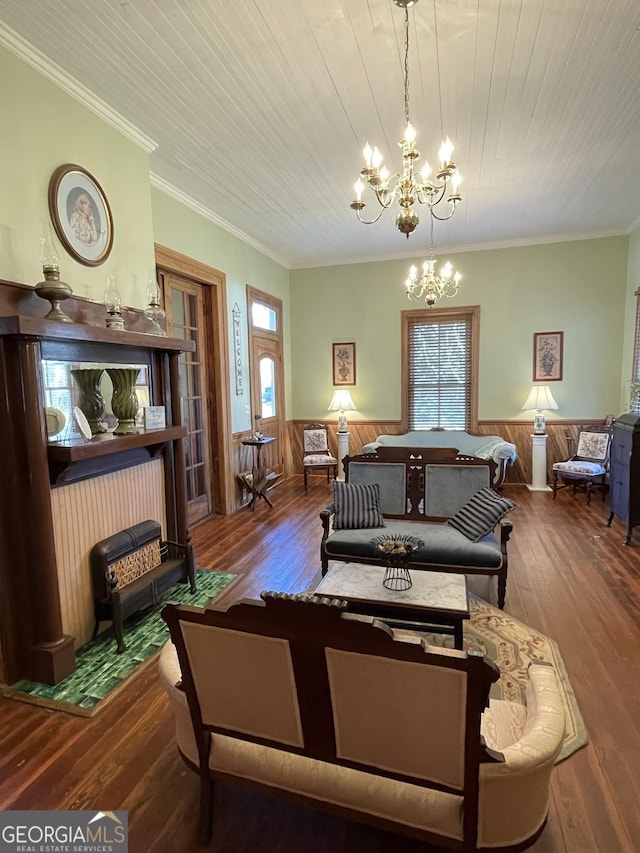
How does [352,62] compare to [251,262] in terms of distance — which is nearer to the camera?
[352,62]

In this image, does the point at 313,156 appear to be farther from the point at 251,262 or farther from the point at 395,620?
the point at 395,620

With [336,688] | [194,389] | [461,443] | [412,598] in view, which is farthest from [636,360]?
[336,688]

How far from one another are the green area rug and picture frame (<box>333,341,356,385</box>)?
186 inches

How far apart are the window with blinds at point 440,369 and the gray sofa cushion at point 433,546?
3700mm

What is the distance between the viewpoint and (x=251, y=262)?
5934 millimetres

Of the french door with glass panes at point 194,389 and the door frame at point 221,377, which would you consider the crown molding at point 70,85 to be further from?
the door frame at point 221,377

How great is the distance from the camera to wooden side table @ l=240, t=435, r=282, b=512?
554 cm

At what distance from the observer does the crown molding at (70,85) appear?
91.4 inches

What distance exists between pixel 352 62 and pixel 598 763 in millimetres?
3714

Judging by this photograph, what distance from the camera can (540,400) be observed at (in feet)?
20.0

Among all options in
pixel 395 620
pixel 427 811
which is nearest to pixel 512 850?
pixel 427 811

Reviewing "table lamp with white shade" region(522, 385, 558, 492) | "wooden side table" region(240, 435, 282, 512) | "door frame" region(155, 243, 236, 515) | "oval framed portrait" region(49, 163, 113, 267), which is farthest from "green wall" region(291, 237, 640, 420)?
"oval framed portrait" region(49, 163, 113, 267)

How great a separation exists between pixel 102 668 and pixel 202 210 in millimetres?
4249

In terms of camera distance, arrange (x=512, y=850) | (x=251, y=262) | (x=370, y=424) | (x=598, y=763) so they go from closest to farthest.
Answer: (x=512, y=850) → (x=598, y=763) → (x=251, y=262) → (x=370, y=424)
